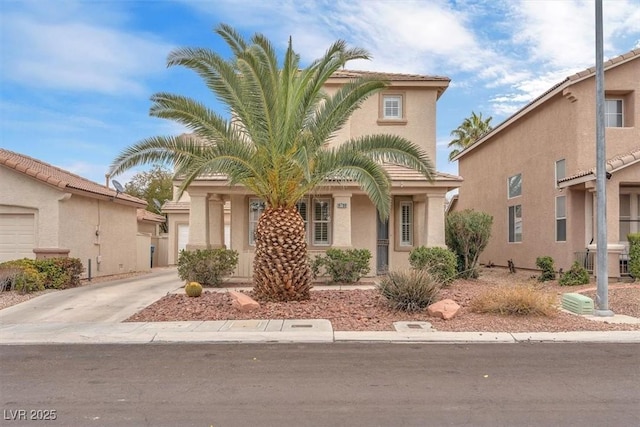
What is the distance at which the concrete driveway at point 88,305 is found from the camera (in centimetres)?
1069

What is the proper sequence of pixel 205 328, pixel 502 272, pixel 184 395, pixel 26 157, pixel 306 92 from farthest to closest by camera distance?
pixel 502 272, pixel 26 157, pixel 306 92, pixel 205 328, pixel 184 395

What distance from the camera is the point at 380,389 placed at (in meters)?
6.05

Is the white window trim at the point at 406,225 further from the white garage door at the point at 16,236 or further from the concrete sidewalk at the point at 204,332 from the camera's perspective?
the white garage door at the point at 16,236

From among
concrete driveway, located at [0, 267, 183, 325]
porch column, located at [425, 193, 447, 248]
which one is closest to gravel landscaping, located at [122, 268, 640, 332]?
concrete driveway, located at [0, 267, 183, 325]

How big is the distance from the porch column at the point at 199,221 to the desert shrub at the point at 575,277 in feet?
36.3

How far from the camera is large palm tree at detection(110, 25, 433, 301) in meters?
10.9

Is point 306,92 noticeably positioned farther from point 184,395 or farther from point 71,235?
point 71,235

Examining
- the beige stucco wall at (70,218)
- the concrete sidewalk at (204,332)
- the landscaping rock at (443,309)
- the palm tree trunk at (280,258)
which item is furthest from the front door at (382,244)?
the beige stucco wall at (70,218)

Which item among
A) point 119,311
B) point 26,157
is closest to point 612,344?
point 119,311

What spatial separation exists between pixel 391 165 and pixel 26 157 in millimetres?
14066

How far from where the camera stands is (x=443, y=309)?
1034 centimetres

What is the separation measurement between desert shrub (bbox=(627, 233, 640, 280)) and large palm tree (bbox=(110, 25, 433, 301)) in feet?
24.2

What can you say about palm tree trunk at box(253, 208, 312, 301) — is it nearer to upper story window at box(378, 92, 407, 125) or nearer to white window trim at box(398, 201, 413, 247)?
white window trim at box(398, 201, 413, 247)

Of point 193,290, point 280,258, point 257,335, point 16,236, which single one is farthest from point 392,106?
point 16,236
